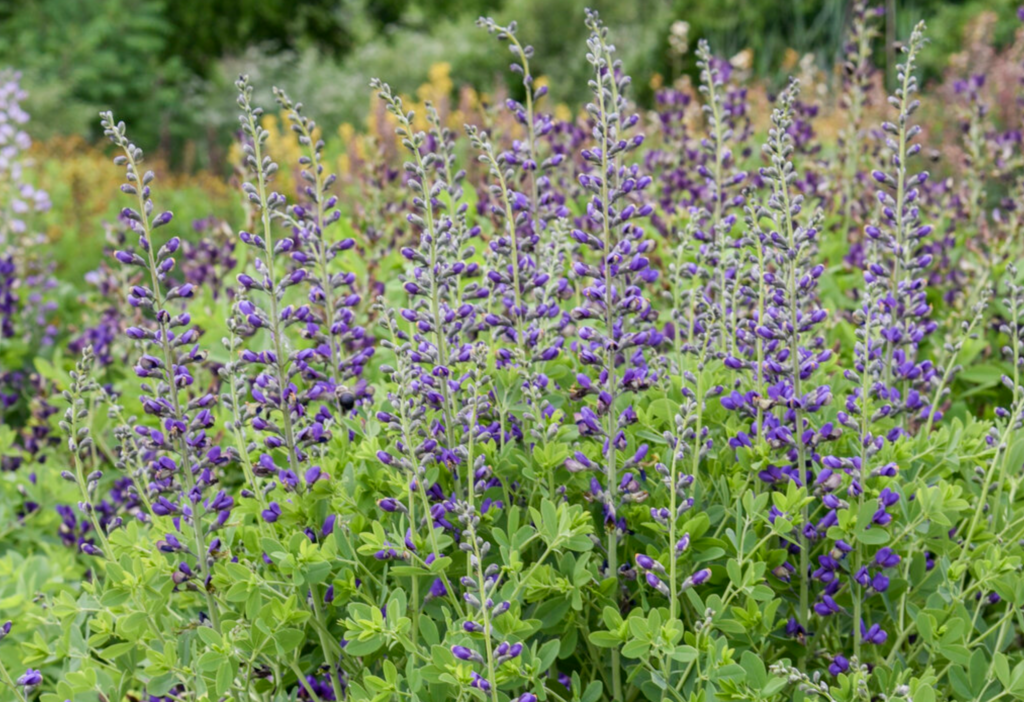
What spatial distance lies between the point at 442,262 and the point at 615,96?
53 centimetres

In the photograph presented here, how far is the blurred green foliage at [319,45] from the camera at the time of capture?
12773 mm

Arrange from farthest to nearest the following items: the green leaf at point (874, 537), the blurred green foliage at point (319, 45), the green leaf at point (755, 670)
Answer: the blurred green foliage at point (319, 45), the green leaf at point (874, 537), the green leaf at point (755, 670)

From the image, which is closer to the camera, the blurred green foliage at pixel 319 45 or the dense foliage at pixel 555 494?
the dense foliage at pixel 555 494

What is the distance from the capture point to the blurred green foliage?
12.8 meters

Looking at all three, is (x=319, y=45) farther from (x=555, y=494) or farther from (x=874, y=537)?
(x=874, y=537)

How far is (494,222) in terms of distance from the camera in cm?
350

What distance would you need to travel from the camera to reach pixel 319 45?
22438mm

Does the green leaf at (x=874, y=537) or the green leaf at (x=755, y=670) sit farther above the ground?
the green leaf at (x=874, y=537)

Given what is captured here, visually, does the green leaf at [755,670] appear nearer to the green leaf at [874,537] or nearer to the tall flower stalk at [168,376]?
the green leaf at [874,537]

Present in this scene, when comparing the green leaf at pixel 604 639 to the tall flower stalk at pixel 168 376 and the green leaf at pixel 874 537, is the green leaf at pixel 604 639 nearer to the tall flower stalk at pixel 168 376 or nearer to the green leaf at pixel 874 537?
the green leaf at pixel 874 537

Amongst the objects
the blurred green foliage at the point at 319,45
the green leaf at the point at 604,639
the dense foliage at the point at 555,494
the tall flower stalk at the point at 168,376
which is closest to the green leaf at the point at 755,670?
the dense foliage at the point at 555,494

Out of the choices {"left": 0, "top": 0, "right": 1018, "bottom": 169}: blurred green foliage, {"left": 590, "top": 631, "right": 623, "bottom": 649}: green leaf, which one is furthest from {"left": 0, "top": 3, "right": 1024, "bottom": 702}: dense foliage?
{"left": 0, "top": 0, "right": 1018, "bottom": 169}: blurred green foliage

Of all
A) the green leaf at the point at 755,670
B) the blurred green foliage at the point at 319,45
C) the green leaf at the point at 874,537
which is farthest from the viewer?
the blurred green foliage at the point at 319,45

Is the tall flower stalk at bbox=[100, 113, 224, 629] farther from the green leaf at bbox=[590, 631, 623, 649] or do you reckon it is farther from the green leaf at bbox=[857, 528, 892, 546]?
the green leaf at bbox=[857, 528, 892, 546]
